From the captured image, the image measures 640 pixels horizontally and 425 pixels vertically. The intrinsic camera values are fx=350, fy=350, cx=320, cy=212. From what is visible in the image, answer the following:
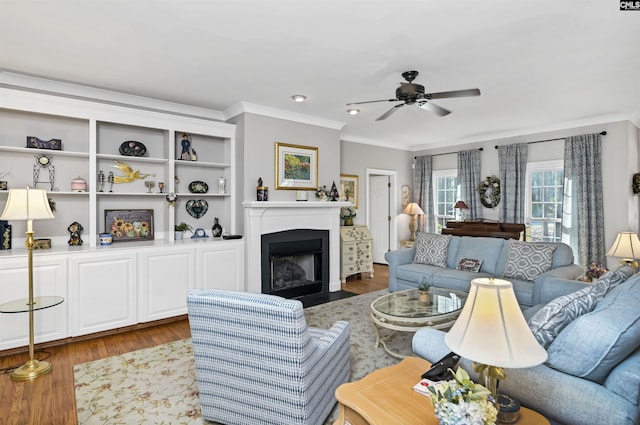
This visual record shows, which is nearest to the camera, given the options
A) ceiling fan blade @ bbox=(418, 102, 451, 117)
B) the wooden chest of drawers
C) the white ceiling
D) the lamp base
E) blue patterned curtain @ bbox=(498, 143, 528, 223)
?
the white ceiling

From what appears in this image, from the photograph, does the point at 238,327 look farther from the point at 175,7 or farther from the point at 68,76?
the point at 68,76

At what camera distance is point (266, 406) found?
1968 millimetres

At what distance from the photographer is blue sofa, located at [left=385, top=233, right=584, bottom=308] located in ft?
11.8

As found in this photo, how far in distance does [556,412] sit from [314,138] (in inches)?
175

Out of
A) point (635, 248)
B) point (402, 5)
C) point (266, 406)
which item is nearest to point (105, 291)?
point (266, 406)

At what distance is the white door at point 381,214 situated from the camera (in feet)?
25.3

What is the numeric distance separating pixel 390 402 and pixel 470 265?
333cm

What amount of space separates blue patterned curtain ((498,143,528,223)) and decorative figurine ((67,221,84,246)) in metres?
6.54

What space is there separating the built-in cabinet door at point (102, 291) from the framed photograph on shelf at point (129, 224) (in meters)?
0.64

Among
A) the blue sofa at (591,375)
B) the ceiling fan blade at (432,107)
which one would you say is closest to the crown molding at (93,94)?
the ceiling fan blade at (432,107)

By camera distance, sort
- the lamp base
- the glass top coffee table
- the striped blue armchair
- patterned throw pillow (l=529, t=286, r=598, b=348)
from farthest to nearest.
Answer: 1. the glass top coffee table
2. the lamp base
3. the striped blue armchair
4. patterned throw pillow (l=529, t=286, r=598, b=348)

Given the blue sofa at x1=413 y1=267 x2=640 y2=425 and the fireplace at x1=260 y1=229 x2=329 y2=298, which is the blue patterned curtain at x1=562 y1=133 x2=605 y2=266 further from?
the blue sofa at x1=413 y1=267 x2=640 y2=425

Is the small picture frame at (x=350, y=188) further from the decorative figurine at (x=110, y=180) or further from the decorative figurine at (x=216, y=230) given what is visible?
the decorative figurine at (x=110, y=180)

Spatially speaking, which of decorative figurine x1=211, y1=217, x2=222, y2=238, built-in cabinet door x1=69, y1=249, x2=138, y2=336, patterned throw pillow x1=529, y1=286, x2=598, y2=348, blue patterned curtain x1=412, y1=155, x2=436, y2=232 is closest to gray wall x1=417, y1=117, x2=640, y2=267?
blue patterned curtain x1=412, y1=155, x2=436, y2=232
